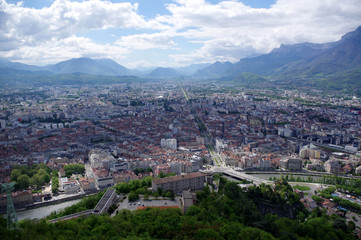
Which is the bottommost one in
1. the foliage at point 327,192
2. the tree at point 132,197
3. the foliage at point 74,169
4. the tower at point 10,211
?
the foliage at point 327,192

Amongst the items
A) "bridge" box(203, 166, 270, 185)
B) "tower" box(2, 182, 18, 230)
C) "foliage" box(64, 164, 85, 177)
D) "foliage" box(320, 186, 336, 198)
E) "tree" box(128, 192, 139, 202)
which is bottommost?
"bridge" box(203, 166, 270, 185)

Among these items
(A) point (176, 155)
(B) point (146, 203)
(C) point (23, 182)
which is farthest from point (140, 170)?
(C) point (23, 182)

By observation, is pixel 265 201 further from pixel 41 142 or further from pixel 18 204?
pixel 41 142

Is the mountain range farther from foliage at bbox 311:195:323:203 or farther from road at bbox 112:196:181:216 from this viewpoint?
road at bbox 112:196:181:216

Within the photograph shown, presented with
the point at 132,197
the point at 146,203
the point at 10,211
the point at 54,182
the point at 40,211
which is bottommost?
the point at 40,211

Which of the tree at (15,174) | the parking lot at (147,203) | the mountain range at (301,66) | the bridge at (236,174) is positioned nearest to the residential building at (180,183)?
the parking lot at (147,203)

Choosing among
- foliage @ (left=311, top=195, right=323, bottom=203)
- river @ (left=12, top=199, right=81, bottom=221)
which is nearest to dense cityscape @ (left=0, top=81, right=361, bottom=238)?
foliage @ (left=311, top=195, right=323, bottom=203)

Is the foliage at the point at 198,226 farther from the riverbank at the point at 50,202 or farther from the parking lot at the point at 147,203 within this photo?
the riverbank at the point at 50,202

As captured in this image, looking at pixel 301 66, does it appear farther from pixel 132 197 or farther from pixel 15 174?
pixel 15 174

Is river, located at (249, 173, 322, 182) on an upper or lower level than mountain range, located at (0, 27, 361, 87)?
lower

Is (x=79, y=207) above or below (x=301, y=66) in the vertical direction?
below

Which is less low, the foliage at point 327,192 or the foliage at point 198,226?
the foliage at point 198,226

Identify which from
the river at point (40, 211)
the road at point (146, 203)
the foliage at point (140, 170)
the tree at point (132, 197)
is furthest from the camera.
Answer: the foliage at point (140, 170)
